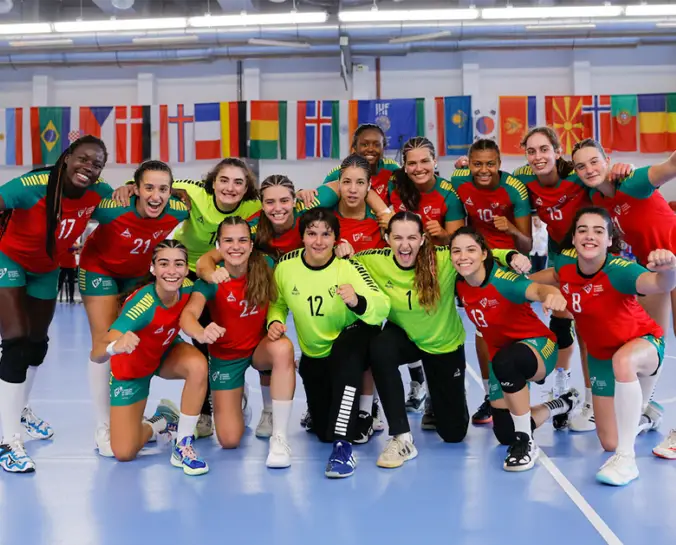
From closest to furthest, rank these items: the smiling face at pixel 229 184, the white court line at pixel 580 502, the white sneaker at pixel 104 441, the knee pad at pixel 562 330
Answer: the white court line at pixel 580 502 → the white sneaker at pixel 104 441 → the smiling face at pixel 229 184 → the knee pad at pixel 562 330

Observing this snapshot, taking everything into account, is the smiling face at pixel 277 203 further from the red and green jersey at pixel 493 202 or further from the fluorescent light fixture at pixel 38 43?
the fluorescent light fixture at pixel 38 43

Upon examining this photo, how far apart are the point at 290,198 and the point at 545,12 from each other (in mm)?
9787

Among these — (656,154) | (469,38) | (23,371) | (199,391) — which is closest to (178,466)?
(199,391)

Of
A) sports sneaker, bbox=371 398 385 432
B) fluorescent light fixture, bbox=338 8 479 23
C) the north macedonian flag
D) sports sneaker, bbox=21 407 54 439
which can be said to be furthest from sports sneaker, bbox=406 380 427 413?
the north macedonian flag

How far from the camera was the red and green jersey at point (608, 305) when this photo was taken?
3.61 meters

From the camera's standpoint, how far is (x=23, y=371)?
12.8 feet

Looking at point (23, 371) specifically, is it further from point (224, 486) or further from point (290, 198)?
point (290, 198)

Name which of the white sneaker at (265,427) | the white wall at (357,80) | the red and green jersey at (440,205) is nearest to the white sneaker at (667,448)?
the red and green jersey at (440,205)

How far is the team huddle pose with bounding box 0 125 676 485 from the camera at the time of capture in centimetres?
369

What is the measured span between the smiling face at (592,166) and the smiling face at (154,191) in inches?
101

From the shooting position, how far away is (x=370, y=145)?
4.83 metres

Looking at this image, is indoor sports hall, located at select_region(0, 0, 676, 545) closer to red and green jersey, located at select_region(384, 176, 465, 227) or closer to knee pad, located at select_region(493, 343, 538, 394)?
red and green jersey, located at select_region(384, 176, 465, 227)

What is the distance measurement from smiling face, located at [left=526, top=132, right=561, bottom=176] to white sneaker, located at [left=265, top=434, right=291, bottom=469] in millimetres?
2425

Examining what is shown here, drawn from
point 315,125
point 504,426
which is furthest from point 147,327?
point 315,125
